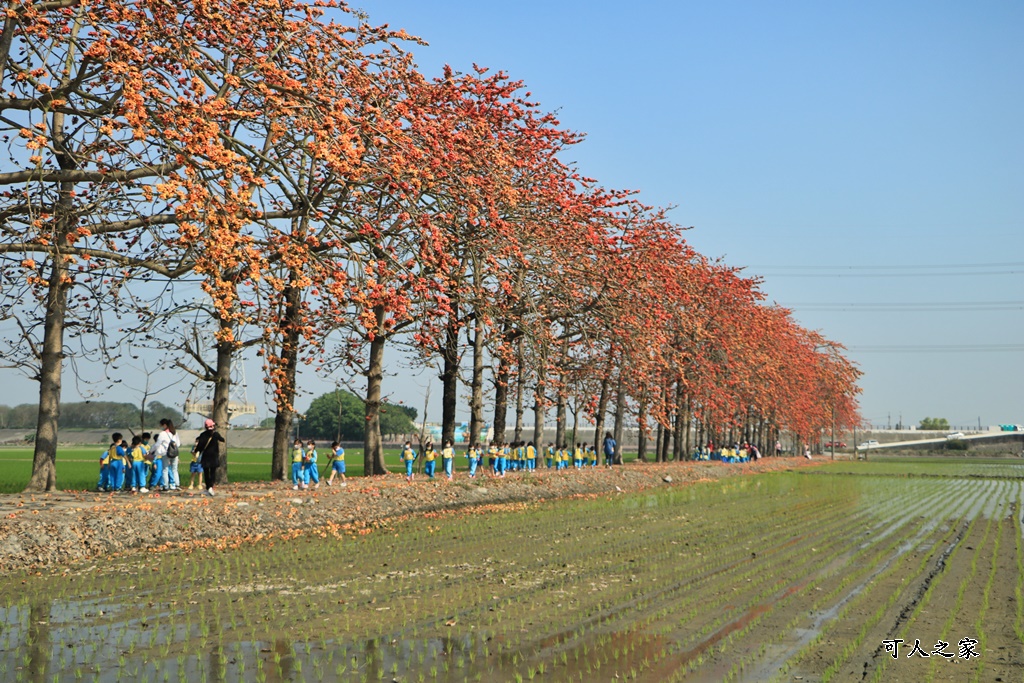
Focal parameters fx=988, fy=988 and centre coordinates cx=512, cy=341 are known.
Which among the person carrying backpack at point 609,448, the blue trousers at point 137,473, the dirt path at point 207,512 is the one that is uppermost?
the person carrying backpack at point 609,448

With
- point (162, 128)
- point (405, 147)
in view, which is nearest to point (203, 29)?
point (162, 128)

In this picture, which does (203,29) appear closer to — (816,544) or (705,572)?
(705,572)

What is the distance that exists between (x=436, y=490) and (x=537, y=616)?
49.7 feet

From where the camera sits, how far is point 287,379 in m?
22.9

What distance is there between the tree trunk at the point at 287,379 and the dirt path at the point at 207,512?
2.21 metres

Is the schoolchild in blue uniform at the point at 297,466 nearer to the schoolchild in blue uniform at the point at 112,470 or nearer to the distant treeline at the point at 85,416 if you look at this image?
the schoolchild in blue uniform at the point at 112,470

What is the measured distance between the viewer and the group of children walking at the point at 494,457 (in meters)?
31.7

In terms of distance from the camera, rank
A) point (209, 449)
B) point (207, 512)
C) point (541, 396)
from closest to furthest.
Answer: point (207, 512) → point (209, 449) → point (541, 396)

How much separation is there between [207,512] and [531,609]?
30.3ft

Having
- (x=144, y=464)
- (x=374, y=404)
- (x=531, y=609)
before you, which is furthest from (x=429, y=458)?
(x=531, y=609)

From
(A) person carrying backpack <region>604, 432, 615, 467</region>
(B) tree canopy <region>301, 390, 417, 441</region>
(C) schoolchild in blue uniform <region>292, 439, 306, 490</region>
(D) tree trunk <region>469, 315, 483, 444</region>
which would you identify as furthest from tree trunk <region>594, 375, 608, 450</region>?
(B) tree canopy <region>301, 390, 417, 441</region>

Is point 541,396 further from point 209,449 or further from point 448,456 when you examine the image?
point 209,449

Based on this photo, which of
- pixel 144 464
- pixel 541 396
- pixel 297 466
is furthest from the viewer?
pixel 541 396

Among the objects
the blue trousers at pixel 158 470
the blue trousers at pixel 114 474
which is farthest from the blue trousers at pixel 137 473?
the blue trousers at pixel 114 474
